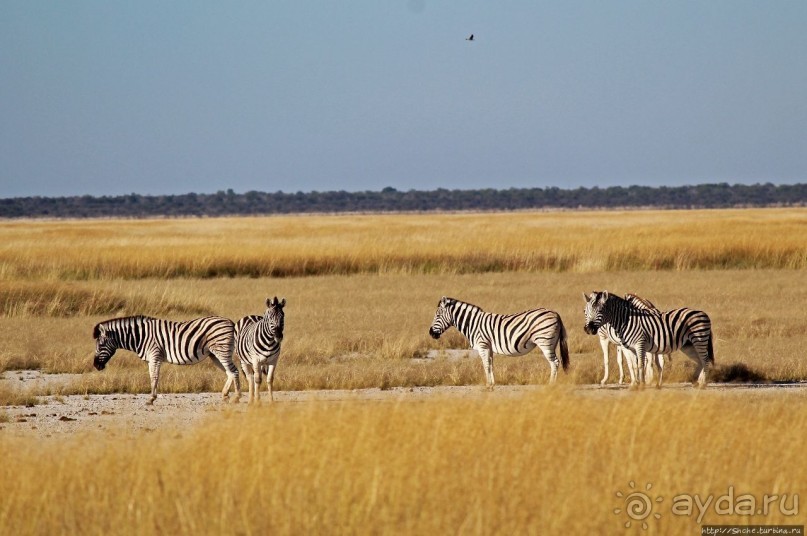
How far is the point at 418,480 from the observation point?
27.9ft

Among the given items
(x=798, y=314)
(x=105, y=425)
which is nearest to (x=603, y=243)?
(x=798, y=314)

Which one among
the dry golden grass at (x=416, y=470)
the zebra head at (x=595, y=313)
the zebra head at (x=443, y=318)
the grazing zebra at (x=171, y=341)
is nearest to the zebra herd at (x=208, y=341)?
the grazing zebra at (x=171, y=341)

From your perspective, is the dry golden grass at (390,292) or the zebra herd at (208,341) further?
the dry golden grass at (390,292)

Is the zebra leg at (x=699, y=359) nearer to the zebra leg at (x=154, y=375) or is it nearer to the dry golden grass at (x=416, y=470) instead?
the dry golden grass at (x=416, y=470)

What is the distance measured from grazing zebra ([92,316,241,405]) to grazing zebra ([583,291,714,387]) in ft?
13.9

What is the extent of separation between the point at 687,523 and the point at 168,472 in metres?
3.80

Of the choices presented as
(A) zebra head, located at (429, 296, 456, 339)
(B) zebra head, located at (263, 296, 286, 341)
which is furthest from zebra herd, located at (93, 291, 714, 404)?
(B) zebra head, located at (263, 296, 286, 341)

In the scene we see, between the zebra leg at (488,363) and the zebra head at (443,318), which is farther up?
the zebra head at (443,318)

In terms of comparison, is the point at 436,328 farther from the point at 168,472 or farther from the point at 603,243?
the point at 603,243

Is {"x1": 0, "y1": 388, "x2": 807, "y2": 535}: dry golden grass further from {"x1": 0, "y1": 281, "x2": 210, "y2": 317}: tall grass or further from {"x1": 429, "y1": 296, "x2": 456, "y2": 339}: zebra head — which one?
{"x1": 0, "y1": 281, "x2": 210, "y2": 317}: tall grass

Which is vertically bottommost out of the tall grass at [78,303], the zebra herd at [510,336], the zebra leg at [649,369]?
the tall grass at [78,303]

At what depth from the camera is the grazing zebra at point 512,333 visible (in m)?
13.8

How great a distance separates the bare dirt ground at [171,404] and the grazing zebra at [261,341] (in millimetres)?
288

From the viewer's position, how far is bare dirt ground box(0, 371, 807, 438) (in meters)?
12.0
